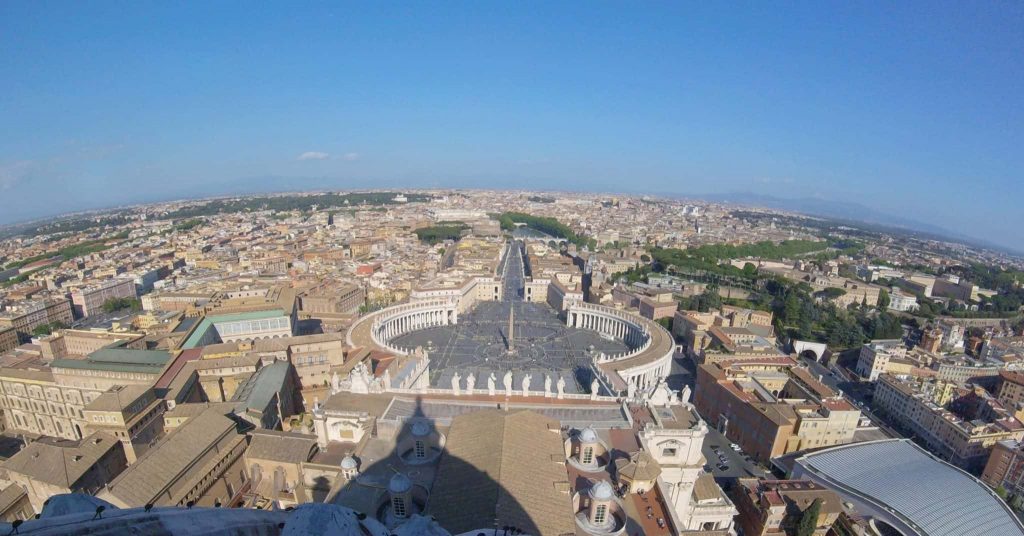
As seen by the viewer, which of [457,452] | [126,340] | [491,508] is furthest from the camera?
[126,340]

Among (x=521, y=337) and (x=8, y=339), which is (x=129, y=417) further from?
(x=8, y=339)

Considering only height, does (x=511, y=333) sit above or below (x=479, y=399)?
below

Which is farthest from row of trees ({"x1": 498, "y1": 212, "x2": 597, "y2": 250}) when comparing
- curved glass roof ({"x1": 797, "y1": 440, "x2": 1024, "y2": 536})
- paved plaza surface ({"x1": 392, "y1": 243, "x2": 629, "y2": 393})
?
curved glass roof ({"x1": 797, "y1": 440, "x2": 1024, "y2": 536})

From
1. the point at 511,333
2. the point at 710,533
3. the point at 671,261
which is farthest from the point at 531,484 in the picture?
the point at 671,261

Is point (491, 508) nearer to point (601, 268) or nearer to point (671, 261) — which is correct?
point (601, 268)

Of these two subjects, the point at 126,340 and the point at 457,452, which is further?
the point at 126,340

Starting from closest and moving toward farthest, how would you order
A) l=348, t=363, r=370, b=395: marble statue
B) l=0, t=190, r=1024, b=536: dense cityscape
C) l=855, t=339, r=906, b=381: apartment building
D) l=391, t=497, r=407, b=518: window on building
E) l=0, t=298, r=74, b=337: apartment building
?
l=391, t=497, r=407, b=518: window on building, l=0, t=190, r=1024, b=536: dense cityscape, l=348, t=363, r=370, b=395: marble statue, l=855, t=339, r=906, b=381: apartment building, l=0, t=298, r=74, b=337: apartment building

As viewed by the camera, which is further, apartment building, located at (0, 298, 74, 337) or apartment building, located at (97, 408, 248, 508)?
apartment building, located at (0, 298, 74, 337)

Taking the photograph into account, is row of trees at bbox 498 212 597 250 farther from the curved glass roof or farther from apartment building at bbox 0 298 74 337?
apartment building at bbox 0 298 74 337
